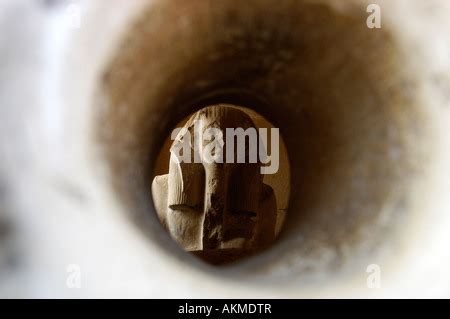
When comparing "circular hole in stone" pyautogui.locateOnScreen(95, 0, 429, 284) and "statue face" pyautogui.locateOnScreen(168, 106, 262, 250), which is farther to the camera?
"statue face" pyautogui.locateOnScreen(168, 106, 262, 250)

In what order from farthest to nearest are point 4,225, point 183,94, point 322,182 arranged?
point 183,94
point 322,182
point 4,225

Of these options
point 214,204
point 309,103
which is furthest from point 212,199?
point 309,103

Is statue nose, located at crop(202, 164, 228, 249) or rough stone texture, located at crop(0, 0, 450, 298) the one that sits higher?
statue nose, located at crop(202, 164, 228, 249)

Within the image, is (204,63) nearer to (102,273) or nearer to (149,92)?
(149,92)

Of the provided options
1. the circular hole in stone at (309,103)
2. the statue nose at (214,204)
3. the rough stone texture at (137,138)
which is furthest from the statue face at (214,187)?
the rough stone texture at (137,138)

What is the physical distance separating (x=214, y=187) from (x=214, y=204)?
4 cm

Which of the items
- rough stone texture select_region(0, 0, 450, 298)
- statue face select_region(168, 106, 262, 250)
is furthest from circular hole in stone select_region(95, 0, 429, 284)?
statue face select_region(168, 106, 262, 250)

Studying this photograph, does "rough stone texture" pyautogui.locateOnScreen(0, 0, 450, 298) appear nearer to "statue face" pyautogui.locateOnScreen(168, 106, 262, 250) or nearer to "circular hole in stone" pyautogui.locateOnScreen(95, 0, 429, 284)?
"circular hole in stone" pyautogui.locateOnScreen(95, 0, 429, 284)

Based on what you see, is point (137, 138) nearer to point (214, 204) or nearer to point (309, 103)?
point (309, 103)

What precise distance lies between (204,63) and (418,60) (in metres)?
0.37

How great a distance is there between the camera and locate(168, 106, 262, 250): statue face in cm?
128

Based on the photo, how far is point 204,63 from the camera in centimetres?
90

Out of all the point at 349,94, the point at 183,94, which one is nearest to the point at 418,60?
the point at 349,94
